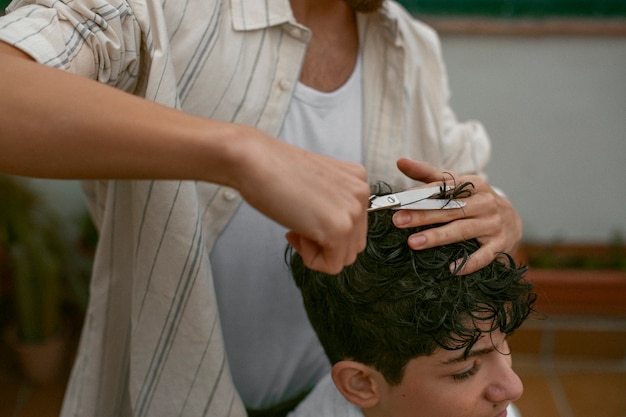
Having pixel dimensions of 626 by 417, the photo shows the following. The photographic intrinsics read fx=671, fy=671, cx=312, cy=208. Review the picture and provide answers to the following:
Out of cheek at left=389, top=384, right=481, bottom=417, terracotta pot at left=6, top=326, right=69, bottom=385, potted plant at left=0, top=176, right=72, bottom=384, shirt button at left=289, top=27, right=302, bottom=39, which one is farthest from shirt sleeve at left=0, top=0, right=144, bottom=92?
terracotta pot at left=6, top=326, right=69, bottom=385

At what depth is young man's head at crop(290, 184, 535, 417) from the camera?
3.69 ft

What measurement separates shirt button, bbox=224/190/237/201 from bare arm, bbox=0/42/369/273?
502mm

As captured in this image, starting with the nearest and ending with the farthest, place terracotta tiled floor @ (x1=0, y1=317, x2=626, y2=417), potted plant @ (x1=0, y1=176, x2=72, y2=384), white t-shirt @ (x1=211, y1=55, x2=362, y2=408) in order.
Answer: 1. white t-shirt @ (x1=211, y1=55, x2=362, y2=408)
2. potted plant @ (x1=0, y1=176, x2=72, y2=384)
3. terracotta tiled floor @ (x1=0, y1=317, x2=626, y2=417)

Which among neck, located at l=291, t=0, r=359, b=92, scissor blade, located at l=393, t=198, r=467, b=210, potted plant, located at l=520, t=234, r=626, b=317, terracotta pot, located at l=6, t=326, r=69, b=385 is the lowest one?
terracotta pot, located at l=6, t=326, r=69, b=385

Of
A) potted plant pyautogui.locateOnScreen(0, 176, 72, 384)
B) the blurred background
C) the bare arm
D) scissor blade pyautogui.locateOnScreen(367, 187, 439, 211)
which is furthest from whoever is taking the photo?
the blurred background

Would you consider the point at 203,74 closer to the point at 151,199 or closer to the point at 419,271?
the point at 151,199

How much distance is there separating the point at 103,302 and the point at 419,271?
614mm

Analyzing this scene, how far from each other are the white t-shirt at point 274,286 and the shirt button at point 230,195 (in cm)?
Result: 4

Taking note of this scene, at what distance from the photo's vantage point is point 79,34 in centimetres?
93

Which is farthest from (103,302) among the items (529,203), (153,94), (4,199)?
(529,203)

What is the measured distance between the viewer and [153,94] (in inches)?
41.6

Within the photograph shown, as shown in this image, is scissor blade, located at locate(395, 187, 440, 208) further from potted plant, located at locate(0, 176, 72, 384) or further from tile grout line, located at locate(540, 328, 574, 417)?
tile grout line, located at locate(540, 328, 574, 417)

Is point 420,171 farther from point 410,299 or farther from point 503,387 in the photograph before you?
point 503,387

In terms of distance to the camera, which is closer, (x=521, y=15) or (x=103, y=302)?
(x=103, y=302)
